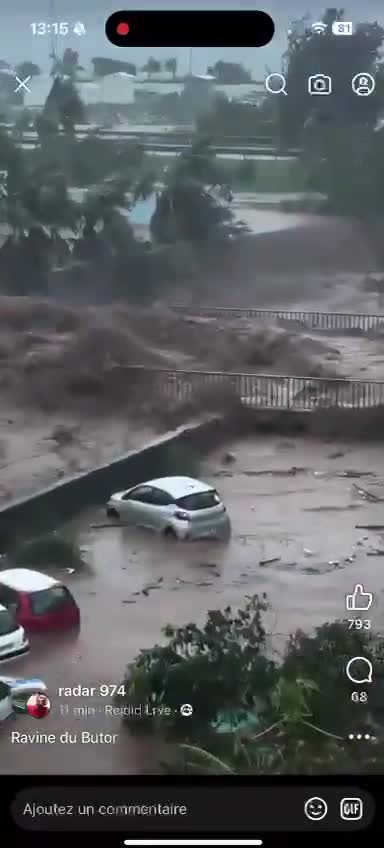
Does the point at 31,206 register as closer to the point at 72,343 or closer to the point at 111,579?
the point at 72,343

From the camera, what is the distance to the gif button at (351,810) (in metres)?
1.08

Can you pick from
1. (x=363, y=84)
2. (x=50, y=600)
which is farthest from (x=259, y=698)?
(x=363, y=84)

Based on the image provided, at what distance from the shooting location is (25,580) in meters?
1.10

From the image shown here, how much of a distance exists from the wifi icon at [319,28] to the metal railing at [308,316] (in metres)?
0.25

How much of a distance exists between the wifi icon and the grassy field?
0.11m

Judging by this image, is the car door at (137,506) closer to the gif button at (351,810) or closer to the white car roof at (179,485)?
the white car roof at (179,485)

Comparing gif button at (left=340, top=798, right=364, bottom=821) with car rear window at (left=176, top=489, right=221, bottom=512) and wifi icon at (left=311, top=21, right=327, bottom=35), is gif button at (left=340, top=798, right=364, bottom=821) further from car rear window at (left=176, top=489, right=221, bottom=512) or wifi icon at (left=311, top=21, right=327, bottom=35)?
wifi icon at (left=311, top=21, right=327, bottom=35)

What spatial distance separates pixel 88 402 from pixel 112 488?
0.28 ft

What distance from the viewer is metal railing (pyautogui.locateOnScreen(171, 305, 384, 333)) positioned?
3.66 ft

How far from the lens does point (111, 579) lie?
110 centimetres

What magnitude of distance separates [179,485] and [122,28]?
1.36 feet

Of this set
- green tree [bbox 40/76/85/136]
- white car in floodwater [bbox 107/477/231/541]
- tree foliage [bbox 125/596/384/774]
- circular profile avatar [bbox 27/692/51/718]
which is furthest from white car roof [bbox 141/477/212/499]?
green tree [bbox 40/76/85/136]

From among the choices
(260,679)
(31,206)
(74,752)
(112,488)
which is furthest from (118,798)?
(31,206)

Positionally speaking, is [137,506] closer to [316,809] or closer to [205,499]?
[205,499]
